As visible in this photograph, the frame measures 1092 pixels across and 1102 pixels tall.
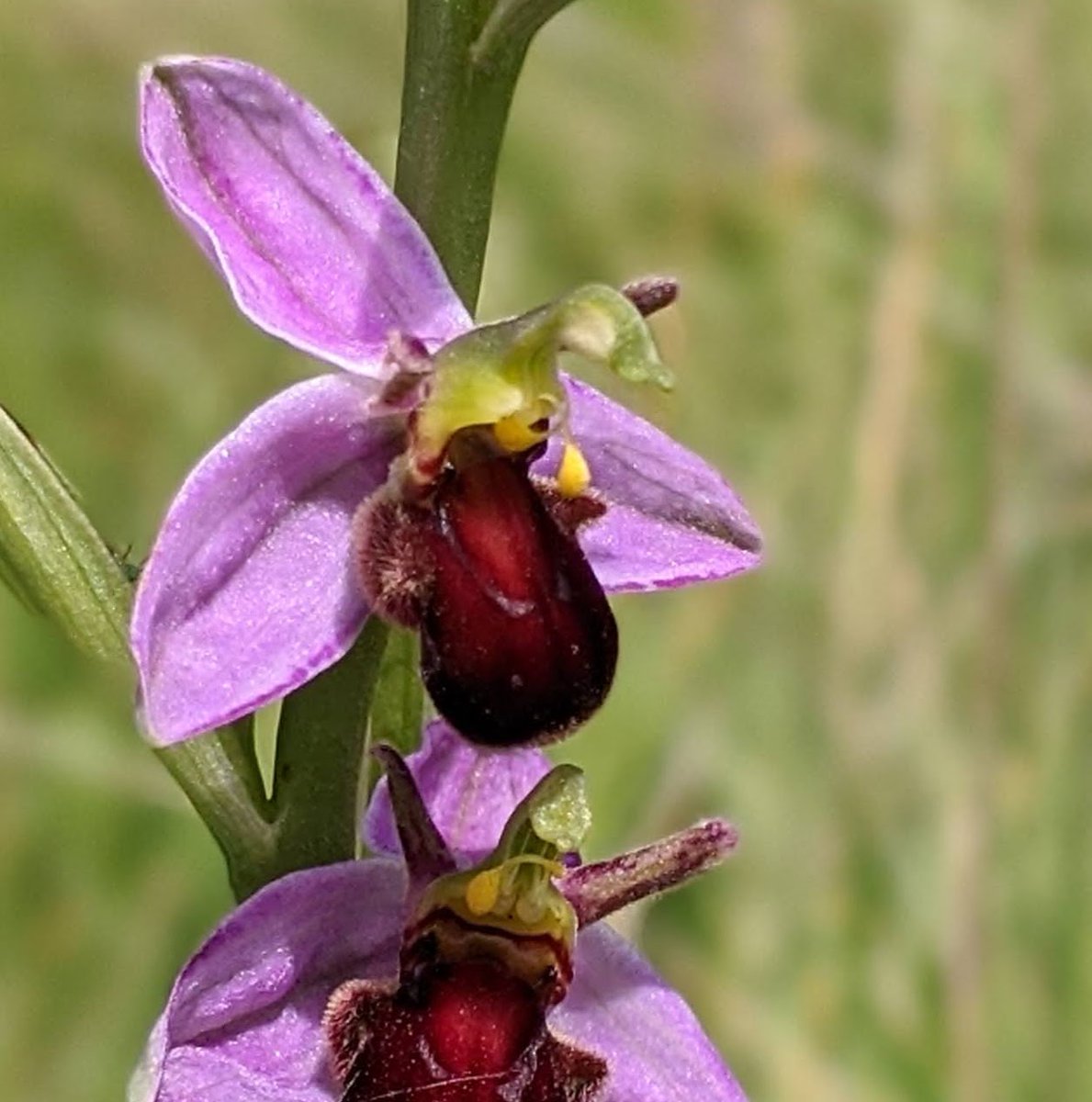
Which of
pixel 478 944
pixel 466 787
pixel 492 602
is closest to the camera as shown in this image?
pixel 492 602

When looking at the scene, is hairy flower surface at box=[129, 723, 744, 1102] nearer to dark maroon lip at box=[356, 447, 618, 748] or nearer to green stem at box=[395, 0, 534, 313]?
dark maroon lip at box=[356, 447, 618, 748]

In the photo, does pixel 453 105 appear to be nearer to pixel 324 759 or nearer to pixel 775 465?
pixel 324 759

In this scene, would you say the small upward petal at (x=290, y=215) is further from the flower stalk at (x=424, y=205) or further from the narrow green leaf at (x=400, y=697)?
the narrow green leaf at (x=400, y=697)

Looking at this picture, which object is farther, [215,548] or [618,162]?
[618,162]

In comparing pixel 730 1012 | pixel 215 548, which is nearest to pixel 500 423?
pixel 215 548

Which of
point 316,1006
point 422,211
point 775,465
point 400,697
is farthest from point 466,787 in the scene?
point 775,465

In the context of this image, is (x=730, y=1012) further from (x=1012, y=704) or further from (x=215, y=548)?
(x=215, y=548)

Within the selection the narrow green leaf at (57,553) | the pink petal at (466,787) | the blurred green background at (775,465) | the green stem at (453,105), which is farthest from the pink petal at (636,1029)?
the blurred green background at (775,465)
